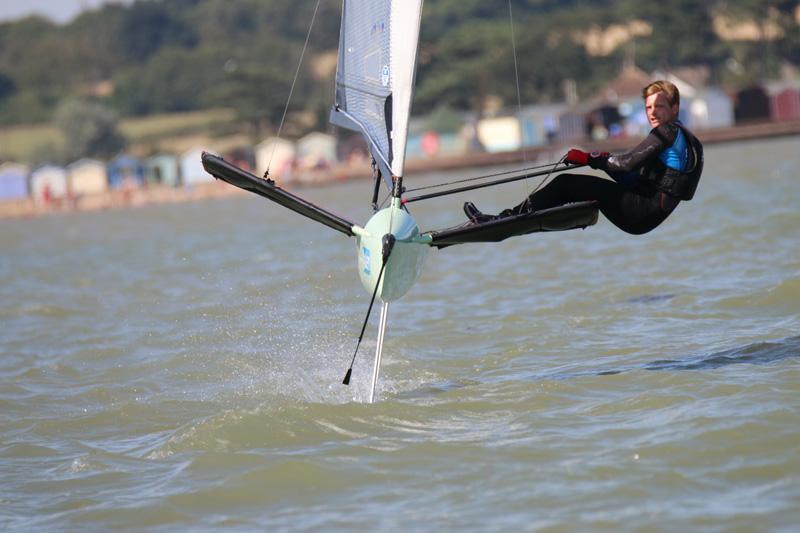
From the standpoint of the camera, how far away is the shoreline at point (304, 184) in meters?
52.2

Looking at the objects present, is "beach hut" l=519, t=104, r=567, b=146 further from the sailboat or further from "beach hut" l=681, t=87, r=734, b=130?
the sailboat

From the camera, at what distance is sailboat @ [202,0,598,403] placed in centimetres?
674

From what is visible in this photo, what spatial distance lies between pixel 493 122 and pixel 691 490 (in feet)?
197

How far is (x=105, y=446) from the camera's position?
678cm

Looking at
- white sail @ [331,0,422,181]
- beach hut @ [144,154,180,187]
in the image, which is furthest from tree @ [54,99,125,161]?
white sail @ [331,0,422,181]

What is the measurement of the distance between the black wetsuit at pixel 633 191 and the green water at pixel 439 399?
0.92 metres

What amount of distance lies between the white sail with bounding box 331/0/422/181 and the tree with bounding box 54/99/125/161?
3160 inches

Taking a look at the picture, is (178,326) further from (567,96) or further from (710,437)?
(567,96)

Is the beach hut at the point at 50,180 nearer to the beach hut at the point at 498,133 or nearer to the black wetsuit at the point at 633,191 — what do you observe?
the beach hut at the point at 498,133

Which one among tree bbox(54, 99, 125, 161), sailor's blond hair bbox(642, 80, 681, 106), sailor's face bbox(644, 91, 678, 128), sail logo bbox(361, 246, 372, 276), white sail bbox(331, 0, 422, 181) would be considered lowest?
sail logo bbox(361, 246, 372, 276)

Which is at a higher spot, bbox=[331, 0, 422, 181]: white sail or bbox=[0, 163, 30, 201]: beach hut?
bbox=[0, 163, 30, 201]: beach hut

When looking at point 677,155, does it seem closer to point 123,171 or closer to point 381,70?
point 381,70

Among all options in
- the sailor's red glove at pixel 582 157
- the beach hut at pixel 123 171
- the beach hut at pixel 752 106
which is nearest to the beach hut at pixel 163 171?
the beach hut at pixel 123 171

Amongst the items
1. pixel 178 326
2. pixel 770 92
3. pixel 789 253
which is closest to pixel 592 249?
pixel 789 253
